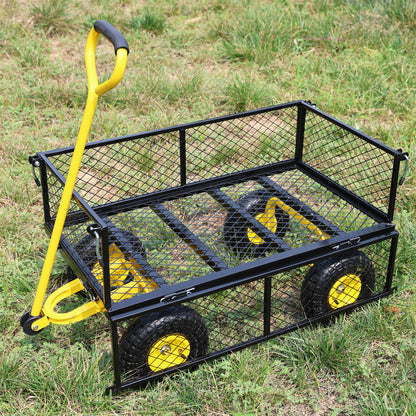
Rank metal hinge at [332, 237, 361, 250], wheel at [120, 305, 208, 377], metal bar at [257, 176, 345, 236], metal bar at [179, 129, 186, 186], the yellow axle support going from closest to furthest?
wheel at [120, 305, 208, 377] → metal hinge at [332, 237, 361, 250] → metal bar at [257, 176, 345, 236] → metal bar at [179, 129, 186, 186] → the yellow axle support

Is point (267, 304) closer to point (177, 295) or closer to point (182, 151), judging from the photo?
point (177, 295)

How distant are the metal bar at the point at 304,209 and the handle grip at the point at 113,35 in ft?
4.90

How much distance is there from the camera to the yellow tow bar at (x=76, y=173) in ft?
8.79

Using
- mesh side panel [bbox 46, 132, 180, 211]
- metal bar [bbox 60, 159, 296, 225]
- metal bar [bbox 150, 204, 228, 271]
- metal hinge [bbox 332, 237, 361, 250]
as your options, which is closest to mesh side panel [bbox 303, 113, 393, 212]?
metal bar [bbox 60, 159, 296, 225]

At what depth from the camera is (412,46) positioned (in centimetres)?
622

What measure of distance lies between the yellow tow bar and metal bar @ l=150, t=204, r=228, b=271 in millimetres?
587

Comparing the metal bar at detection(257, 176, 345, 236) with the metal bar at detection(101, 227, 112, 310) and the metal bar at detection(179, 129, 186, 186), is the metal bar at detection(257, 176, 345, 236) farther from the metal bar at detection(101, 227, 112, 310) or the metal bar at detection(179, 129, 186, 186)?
the metal bar at detection(101, 227, 112, 310)

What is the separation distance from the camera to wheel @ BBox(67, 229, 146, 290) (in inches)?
135

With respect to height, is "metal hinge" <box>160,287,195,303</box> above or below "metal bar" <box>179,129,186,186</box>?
below

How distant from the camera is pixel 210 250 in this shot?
3.43 metres

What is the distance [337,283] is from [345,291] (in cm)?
10

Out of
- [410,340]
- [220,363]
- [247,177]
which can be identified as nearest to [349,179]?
[247,177]

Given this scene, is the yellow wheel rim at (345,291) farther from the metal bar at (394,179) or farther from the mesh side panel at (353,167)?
the mesh side panel at (353,167)

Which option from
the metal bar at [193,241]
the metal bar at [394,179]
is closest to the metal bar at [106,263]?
the metal bar at [193,241]
